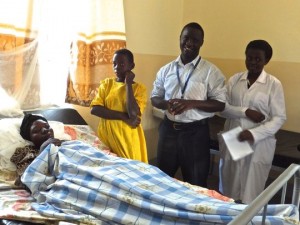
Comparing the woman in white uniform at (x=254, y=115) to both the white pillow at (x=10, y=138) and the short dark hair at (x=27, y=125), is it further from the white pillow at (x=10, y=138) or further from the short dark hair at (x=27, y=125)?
the short dark hair at (x=27, y=125)

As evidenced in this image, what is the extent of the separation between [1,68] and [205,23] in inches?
89.6

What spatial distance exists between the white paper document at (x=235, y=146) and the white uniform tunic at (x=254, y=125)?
998 mm

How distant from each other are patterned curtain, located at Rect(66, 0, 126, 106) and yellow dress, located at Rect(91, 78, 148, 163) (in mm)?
385

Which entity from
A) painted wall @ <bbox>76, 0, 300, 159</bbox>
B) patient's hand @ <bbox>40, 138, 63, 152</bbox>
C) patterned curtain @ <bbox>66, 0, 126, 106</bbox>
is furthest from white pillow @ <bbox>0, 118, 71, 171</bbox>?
painted wall @ <bbox>76, 0, 300, 159</bbox>

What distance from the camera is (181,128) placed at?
2.30 metres

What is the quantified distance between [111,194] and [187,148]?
0.92m

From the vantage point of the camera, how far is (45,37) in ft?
8.22

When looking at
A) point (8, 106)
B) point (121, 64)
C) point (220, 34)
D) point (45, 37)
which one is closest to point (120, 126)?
point (121, 64)

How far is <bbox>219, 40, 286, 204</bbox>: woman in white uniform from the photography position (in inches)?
91.0

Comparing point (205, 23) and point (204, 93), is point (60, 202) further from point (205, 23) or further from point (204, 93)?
point (205, 23)

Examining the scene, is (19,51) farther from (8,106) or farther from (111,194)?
(111,194)

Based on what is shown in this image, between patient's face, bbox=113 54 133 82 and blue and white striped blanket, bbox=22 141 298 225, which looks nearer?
blue and white striped blanket, bbox=22 141 298 225

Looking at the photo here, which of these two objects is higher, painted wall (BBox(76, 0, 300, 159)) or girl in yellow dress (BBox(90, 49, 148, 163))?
painted wall (BBox(76, 0, 300, 159))

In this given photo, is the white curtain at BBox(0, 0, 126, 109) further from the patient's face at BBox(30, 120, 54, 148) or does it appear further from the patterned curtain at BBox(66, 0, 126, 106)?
the patient's face at BBox(30, 120, 54, 148)
